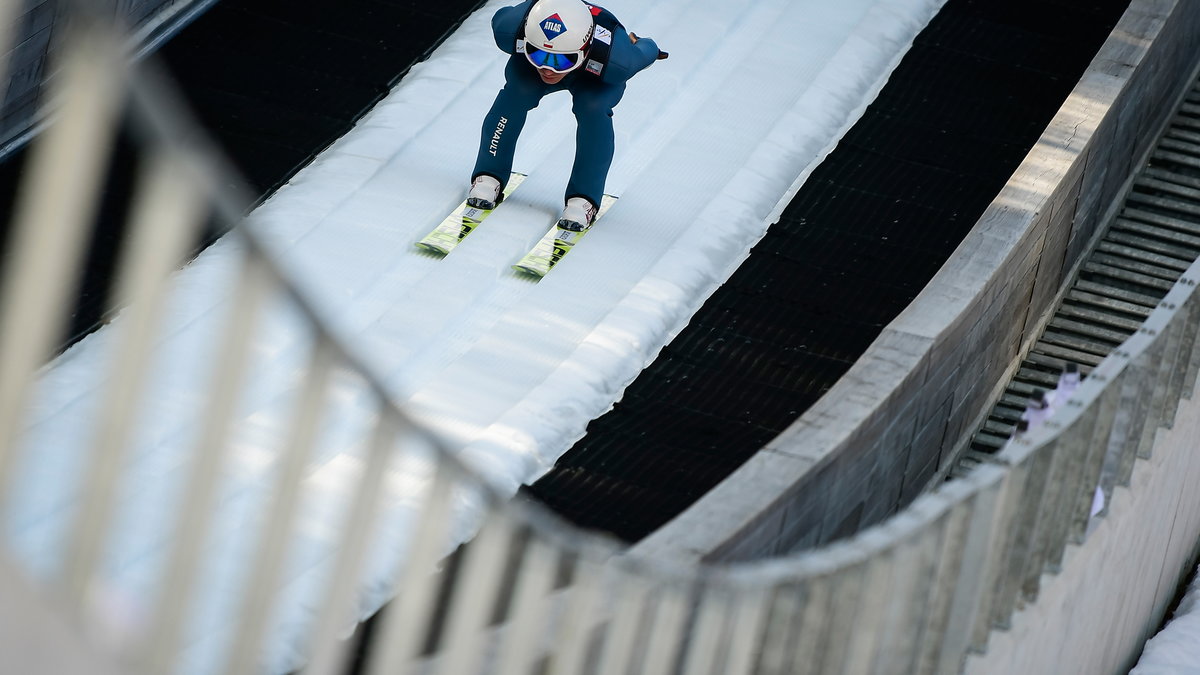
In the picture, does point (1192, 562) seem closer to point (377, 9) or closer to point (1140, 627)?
point (1140, 627)

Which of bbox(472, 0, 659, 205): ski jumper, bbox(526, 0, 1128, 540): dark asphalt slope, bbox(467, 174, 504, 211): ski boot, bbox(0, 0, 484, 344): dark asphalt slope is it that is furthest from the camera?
bbox(0, 0, 484, 344): dark asphalt slope

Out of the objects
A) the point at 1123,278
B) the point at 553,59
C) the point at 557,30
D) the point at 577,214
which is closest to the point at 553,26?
the point at 557,30

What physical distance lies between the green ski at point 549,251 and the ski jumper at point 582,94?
0.17m

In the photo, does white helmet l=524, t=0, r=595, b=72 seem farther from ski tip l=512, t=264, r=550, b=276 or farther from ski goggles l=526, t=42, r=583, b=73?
ski tip l=512, t=264, r=550, b=276

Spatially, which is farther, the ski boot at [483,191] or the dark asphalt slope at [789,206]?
the ski boot at [483,191]

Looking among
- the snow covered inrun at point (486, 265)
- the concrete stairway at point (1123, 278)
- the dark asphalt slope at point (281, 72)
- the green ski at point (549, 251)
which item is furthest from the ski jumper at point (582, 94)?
the concrete stairway at point (1123, 278)

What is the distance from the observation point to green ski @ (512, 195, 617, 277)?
283 inches

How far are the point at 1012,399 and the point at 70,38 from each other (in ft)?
19.5

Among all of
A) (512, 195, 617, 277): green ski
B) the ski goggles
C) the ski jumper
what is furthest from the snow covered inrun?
the ski goggles

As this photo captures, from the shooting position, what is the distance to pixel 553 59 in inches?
275

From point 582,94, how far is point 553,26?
14.2 inches

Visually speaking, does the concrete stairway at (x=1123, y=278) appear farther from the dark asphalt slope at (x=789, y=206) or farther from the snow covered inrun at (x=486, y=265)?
the snow covered inrun at (x=486, y=265)

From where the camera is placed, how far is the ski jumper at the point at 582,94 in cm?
709

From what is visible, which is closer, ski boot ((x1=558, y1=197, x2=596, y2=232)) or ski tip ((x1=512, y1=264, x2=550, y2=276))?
ski tip ((x1=512, y1=264, x2=550, y2=276))
